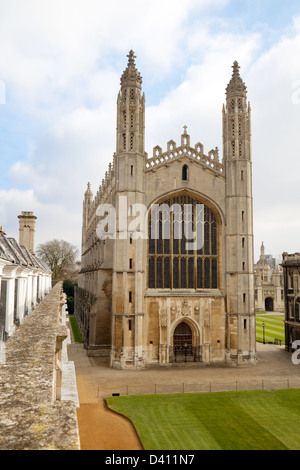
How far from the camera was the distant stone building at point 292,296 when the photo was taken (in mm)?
32250

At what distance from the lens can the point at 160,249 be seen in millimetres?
27719

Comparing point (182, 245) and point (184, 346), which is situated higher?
point (182, 245)

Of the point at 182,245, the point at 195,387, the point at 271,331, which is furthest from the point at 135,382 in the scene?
the point at 271,331

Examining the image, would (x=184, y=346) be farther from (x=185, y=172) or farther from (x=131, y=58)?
(x=131, y=58)

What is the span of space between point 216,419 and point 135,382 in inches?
290

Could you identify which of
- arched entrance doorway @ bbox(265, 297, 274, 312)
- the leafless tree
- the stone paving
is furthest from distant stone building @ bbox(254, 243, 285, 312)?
the stone paving

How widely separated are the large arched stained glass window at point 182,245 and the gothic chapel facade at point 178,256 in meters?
0.08

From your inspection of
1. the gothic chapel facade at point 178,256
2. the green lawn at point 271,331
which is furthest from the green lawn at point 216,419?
the green lawn at point 271,331

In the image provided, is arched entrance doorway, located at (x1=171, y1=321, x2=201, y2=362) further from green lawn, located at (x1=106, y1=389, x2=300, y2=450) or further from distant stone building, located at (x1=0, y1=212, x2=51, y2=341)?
distant stone building, located at (x1=0, y1=212, x2=51, y2=341)

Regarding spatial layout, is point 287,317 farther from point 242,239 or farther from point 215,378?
point 215,378

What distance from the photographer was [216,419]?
50.2 ft

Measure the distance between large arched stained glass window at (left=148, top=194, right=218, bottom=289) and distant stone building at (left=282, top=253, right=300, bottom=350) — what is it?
31.1ft
